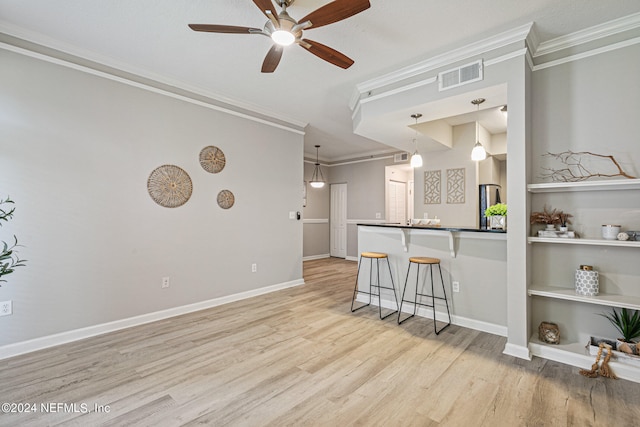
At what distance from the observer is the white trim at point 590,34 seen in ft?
7.73

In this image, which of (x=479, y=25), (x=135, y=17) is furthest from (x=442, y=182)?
(x=135, y=17)

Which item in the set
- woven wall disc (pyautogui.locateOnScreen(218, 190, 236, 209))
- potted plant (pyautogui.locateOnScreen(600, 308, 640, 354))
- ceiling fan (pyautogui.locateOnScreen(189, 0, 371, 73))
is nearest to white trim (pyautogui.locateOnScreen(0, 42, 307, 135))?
woven wall disc (pyautogui.locateOnScreen(218, 190, 236, 209))

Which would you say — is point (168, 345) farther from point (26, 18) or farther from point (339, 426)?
point (26, 18)

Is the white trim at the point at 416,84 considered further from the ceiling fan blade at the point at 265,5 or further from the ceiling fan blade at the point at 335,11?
the ceiling fan blade at the point at 265,5

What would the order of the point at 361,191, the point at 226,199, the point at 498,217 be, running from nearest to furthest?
1. the point at 498,217
2. the point at 226,199
3. the point at 361,191

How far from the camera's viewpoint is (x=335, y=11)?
1901 mm

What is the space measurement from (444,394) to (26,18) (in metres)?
4.50

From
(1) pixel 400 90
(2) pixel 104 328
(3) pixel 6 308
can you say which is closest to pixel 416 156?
(1) pixel 400 90

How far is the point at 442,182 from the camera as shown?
17.5 ft

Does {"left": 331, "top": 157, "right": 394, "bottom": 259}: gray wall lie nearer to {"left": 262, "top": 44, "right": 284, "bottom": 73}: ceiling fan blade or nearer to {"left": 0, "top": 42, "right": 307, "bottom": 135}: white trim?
{"left": 0, "top": 42, "right": 307, "bottom": 135}: white trim

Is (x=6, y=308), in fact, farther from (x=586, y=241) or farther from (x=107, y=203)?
(x=586, y=241)

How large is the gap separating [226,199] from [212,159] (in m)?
0.58

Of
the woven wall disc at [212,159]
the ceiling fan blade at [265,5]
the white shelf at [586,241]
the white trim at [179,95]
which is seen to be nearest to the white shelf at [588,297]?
the white shelf at [586,241]

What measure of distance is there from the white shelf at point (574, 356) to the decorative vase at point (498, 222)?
1102 mm
